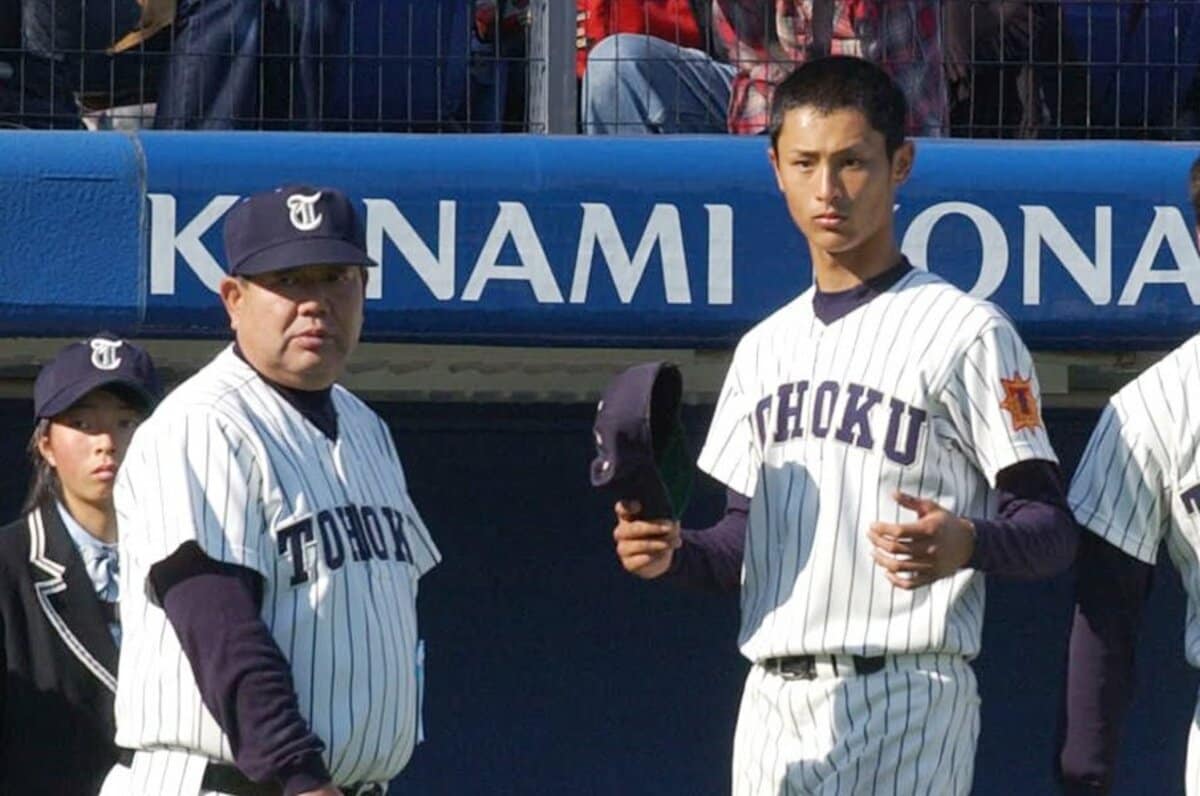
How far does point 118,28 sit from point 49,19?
0.55 ft

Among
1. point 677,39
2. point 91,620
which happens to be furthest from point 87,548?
point 677,39

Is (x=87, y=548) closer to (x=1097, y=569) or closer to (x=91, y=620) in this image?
(x=91, y=620)

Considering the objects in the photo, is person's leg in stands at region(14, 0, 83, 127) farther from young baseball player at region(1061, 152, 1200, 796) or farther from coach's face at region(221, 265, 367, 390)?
young baseball player at region(1061, 152, 1200, 796)

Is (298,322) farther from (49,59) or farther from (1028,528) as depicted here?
(49,59)

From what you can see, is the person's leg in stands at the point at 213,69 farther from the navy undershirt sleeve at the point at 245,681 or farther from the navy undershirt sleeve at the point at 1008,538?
the navy undershirt sleeve at the point at 245,681

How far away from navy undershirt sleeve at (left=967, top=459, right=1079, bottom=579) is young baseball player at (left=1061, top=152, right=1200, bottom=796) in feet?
0.36

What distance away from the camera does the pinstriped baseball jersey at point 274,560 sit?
358 cm

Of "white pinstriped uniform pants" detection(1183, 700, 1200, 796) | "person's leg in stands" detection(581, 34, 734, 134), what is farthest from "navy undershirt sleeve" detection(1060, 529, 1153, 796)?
"person's leg in stands" detection(581, 34, 734, 134)

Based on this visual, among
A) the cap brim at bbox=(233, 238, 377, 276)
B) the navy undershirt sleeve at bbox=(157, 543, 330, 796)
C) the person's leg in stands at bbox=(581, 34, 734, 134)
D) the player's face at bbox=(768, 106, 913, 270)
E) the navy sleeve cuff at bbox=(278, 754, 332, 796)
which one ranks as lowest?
the navy sleeve cuff at bbox=(278, 754, 332, 796)

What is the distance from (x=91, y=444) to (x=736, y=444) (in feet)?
3.76

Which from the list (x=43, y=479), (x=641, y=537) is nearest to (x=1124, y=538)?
(x=641, y=537)

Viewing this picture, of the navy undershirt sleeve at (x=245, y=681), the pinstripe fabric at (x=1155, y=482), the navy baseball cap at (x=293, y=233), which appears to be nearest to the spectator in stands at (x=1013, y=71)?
the pinstripe fabric at (x=1155, y=482)

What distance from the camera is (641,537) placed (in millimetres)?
3885

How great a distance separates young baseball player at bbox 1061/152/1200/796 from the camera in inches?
155
